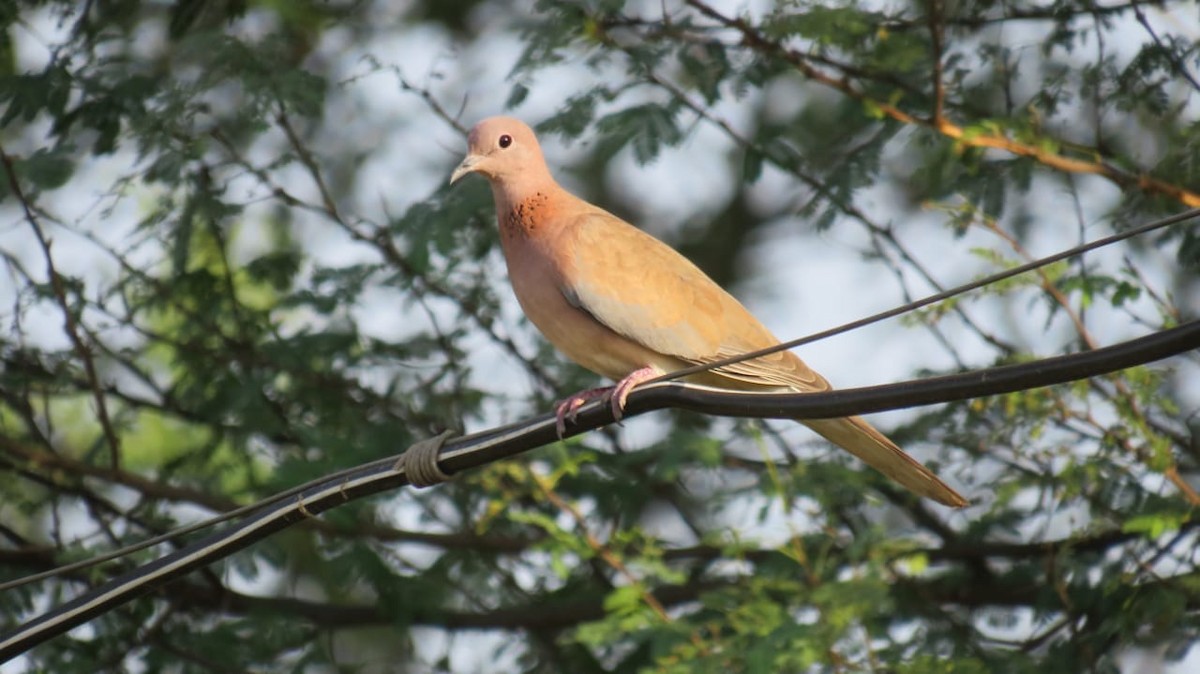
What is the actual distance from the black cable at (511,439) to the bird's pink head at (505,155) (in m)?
1.62

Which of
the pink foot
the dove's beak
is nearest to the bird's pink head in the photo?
the dove's beak

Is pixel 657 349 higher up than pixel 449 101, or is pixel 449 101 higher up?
pixel 449 101

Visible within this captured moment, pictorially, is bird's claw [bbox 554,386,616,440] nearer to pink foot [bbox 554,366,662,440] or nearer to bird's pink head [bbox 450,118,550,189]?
pink foot [bbox 554,366,662,440]

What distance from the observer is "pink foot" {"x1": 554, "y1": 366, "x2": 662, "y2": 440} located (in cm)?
365

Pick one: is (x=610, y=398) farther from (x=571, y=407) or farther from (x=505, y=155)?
(x=505, y=155)

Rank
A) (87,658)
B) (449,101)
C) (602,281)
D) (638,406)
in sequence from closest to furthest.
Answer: (638,406) → (602,281) → (87,658) → (449,101)

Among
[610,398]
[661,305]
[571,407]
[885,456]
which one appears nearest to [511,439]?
[610,398]

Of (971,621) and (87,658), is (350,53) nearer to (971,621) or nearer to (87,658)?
(87,658)

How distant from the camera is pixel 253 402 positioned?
6621 mm

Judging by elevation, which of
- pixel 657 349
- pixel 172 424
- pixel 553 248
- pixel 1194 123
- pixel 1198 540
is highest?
pixel 172 424

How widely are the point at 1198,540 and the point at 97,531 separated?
431 cm

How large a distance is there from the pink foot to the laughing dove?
1 cm

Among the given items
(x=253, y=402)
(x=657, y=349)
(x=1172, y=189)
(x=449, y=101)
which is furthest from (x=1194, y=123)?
(x=449, y=101)

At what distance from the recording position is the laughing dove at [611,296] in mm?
4902
